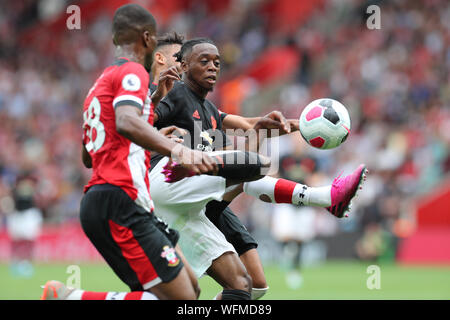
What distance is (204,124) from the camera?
5.60m

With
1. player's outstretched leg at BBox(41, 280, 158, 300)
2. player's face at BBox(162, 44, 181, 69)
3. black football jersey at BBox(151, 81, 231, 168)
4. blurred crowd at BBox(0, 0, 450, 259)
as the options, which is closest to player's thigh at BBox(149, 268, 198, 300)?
player's outstretched leg at BBox(41, 280, 158, 300)

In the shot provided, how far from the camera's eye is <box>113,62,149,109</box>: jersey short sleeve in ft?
13.8

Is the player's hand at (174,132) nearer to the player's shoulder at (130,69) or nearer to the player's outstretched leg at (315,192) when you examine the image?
the player's shoulder at (130,69)

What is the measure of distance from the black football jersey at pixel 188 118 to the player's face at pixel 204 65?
13cm

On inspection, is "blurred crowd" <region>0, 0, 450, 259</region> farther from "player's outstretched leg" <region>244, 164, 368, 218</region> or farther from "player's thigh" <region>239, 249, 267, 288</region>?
"player's outstretched leg" <region>244, 164, 368, 218</region>

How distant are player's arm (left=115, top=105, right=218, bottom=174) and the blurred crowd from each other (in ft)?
26.9

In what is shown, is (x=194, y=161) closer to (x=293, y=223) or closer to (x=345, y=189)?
(x=345, y=189)

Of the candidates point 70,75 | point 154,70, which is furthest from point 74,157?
point 154,70

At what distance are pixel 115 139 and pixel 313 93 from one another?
55.5ft

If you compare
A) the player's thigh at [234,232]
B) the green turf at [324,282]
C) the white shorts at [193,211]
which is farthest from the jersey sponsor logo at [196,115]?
the green turf at [324,282]

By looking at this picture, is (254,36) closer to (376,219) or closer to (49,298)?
(376,219)

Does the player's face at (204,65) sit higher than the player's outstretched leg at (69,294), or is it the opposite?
the player's face at (204,65)

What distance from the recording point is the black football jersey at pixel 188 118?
5.39 metres

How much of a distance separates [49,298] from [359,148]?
14.6 meters
